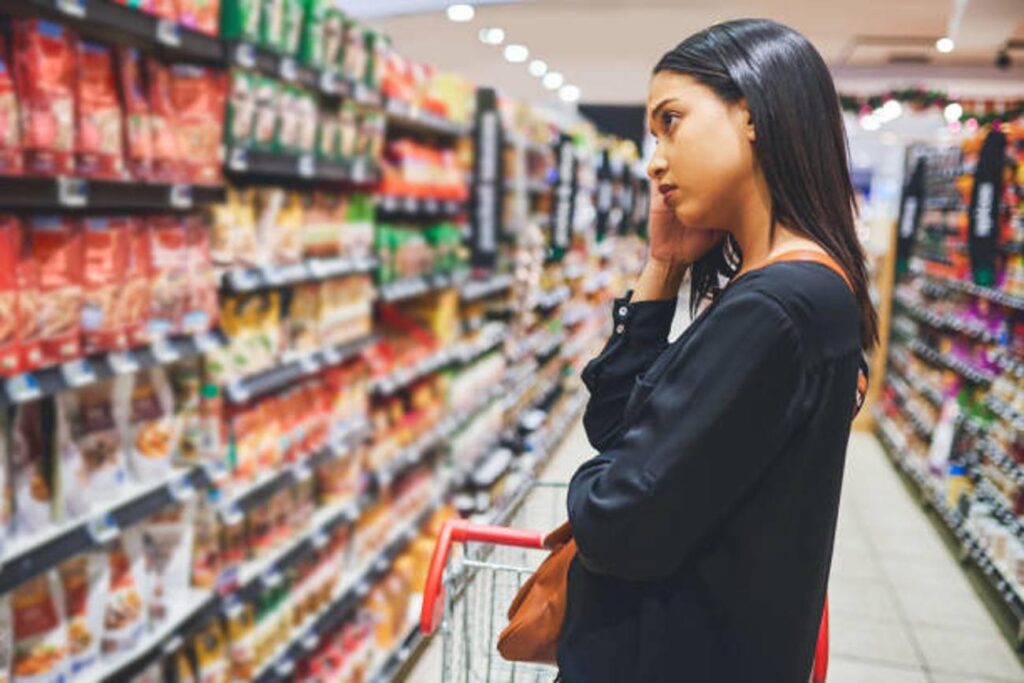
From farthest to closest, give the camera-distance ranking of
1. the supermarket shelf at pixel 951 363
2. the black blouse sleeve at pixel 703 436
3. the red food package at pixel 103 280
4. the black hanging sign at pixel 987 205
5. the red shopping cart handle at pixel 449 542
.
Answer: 1. the supermarket shelf at pixel 951 363
2. the black hanging sign at pixel 987 205
3. the red food package at pixel 103 280
4. the red shopping cart handle at pixel 449 542
5. the black blouse sleeve at pixel 703 436

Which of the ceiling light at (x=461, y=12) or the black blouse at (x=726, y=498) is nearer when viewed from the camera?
the black blouse at (x=726, y=498)

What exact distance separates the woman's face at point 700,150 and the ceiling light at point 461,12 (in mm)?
7106

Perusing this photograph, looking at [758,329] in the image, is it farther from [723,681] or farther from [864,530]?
[864,530]

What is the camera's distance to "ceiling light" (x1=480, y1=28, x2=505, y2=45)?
30.5 feet

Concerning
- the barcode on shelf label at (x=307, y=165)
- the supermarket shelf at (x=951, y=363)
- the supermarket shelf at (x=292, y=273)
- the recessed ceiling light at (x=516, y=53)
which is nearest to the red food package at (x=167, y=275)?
the supermarket shelf at (x=292, y=273)

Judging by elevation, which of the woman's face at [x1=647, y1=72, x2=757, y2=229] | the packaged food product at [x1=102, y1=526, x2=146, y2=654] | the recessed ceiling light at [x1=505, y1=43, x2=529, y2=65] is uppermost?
the recessed ceiling light at [x1=505, y1=43, x2=529, y2=65]

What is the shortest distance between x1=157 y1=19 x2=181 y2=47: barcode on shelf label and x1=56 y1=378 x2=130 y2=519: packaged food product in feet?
2.90

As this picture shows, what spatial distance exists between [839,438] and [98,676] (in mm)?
2020

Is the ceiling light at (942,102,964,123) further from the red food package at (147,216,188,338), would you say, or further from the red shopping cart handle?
the red shopping cart handle

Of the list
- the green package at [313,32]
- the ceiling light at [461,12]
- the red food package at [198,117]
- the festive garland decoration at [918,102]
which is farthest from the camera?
the festive garland decoration at [918,102]

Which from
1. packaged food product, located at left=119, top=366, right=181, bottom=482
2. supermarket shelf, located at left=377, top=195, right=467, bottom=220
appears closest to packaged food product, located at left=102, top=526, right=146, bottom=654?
packaged food product, located at left=119, top=366, right=181, bottom=482

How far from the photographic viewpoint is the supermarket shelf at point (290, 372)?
289 cm

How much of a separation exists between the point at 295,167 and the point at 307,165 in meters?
0.10

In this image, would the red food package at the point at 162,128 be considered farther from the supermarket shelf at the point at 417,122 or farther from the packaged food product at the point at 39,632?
the supermarket shelf at the point at 417,122
